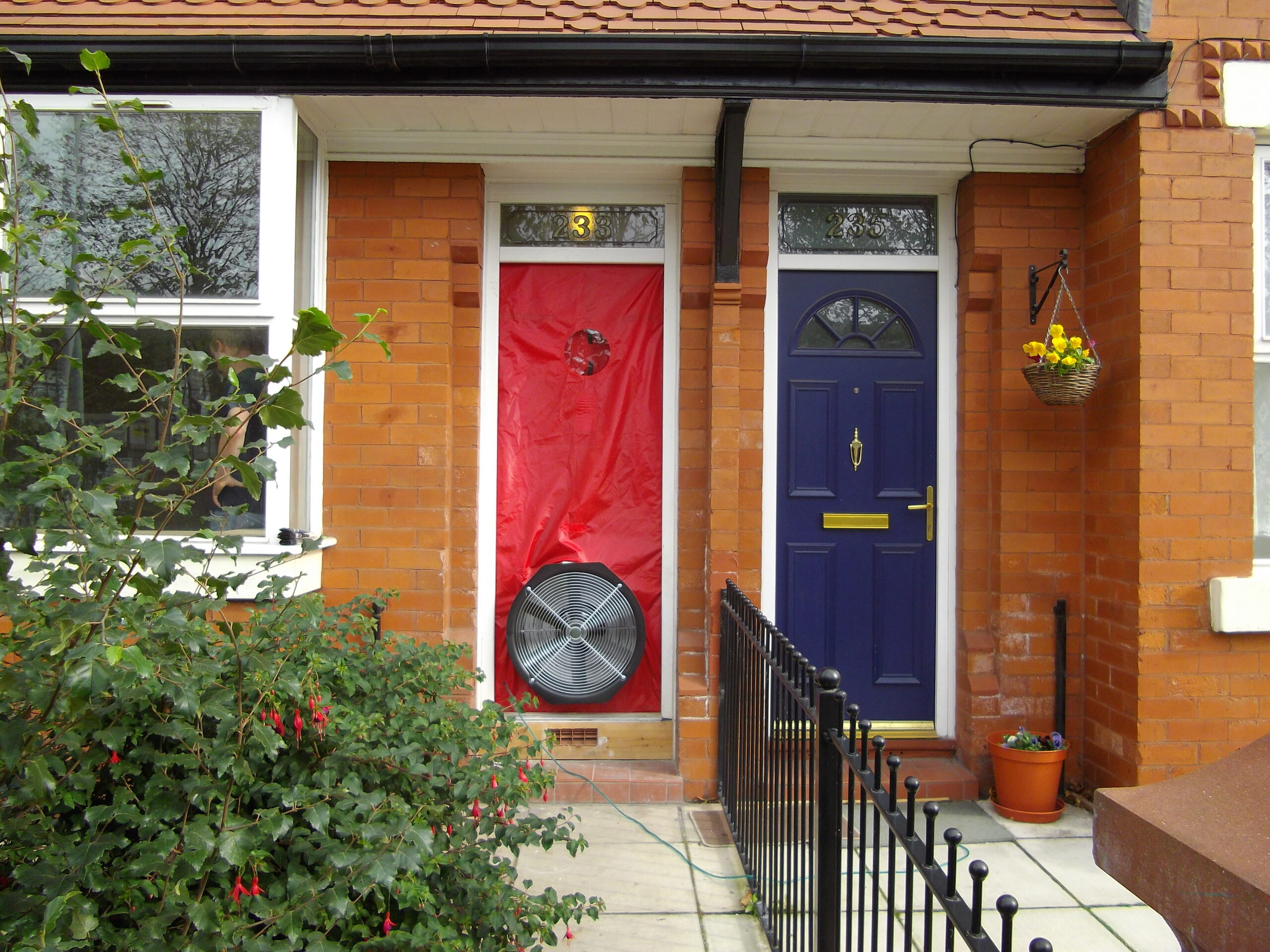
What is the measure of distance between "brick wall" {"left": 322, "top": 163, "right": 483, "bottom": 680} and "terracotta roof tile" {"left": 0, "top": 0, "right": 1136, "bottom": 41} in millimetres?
641

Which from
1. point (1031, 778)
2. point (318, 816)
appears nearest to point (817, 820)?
point (1031, 778)

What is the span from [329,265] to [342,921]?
3061 millimetres

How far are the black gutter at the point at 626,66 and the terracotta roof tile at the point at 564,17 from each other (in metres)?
0.15

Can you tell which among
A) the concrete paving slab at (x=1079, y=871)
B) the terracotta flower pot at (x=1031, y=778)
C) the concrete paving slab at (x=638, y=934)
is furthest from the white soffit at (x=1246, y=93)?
the concrete paving slab at (x=638, y=934)

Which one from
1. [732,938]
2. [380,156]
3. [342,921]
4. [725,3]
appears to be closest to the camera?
[342,921]

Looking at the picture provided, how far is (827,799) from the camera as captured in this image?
83.4 inches

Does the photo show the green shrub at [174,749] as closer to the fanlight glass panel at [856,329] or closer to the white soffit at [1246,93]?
the fanlight glass panel at [856,329]

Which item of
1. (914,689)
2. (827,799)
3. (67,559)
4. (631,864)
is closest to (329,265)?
(67,559)

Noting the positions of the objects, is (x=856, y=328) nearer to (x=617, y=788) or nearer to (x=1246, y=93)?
(x=1246, y=93)

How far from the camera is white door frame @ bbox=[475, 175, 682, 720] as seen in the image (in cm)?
430

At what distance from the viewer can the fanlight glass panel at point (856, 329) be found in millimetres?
4367

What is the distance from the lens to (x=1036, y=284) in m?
4.11

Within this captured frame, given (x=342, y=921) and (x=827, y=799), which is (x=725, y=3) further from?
(x=342, y=921)

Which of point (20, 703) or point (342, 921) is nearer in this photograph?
point (20, 703)
